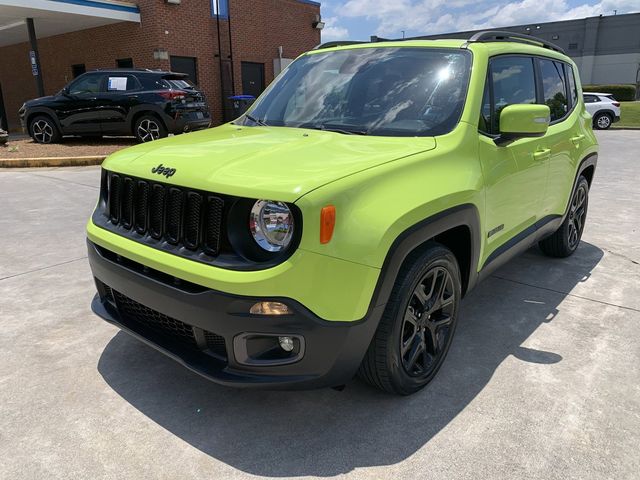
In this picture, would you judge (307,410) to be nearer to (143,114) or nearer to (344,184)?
(344,184)

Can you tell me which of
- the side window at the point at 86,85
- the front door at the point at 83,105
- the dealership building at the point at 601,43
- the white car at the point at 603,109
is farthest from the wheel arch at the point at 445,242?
the dealership building at the point at 601,43

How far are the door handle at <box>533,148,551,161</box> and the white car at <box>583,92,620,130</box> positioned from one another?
19096mm

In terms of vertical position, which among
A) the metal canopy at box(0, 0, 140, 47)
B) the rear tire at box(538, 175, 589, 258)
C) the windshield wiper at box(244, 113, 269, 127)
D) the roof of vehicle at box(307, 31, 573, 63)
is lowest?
the rear tire at box(538, 175, 589, 258)

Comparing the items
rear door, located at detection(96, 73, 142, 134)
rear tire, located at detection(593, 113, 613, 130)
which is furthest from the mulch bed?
rear tire, located at detection(593, 113, 613, 130)

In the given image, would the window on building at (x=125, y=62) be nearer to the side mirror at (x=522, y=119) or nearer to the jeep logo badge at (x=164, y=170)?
the jeep logo badge at (x=164, y=170)

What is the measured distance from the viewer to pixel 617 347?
3264 mm

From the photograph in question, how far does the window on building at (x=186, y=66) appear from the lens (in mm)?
17770

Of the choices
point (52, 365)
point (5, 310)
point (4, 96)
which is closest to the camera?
point (52, 365)

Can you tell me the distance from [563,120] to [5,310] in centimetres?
448

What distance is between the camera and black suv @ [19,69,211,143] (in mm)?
11930

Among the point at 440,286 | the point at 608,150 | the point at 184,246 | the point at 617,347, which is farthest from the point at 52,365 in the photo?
the point at 608,150

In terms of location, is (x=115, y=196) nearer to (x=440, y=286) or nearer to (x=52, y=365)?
(x=52, y=365)

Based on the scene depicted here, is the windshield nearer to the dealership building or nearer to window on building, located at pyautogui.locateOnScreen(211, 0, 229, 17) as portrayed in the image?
window on building, located at pyautogui.locateOnScreen(211, 0, 229, 17)

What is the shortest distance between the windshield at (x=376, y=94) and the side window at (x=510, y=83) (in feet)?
0.99
